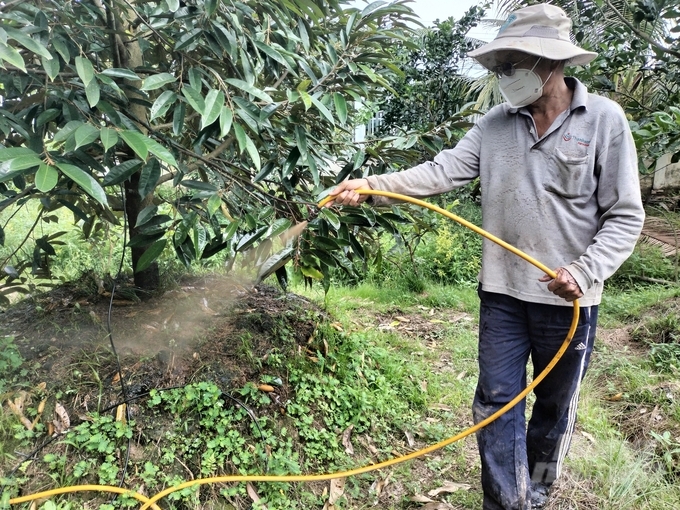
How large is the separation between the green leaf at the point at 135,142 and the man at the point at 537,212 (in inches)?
28.4

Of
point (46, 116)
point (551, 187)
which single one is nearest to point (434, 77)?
point (551, 187)

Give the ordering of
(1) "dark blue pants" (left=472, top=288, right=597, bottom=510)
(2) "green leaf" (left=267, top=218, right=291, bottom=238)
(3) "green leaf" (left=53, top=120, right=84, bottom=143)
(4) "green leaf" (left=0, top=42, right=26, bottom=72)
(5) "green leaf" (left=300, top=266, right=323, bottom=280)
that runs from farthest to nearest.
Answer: (5) "green leaf" (left=300, top=266, right=323, bottom=280) < (2) "green leaf" (left=267, top=218, right=291, bottom=238) < (1) "dark blue pants" (left=472, top=288, right=597, bottom=510) < (3) "green leaf" (left=53, top=120, right=84, bottom=143) < (4) "green leaf" (left=0, top=42, right=26, bottom=72)

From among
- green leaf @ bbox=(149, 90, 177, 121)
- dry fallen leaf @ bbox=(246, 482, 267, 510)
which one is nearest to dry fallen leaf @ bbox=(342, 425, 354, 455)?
dry fallen leaf @ bbox=(246, 482, 267, 510)

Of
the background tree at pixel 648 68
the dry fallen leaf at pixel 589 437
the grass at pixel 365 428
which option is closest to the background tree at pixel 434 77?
the background tree at pixel 648 68

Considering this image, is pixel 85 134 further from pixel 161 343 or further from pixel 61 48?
pixel 161 343

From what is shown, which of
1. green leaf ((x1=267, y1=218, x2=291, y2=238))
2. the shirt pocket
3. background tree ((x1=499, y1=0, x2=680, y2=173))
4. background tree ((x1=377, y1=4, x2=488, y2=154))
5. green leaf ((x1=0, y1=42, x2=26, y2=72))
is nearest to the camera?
green leaf ((x1=0, y1=42, x2=26, y2=72))

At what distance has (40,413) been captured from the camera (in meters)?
2.04

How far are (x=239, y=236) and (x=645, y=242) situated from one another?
16.9ft

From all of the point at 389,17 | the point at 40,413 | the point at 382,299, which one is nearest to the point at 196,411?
the point at 40,413

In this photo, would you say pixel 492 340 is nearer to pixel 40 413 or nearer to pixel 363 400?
pixel 363 400

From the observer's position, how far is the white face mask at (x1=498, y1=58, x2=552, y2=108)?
1603 mm

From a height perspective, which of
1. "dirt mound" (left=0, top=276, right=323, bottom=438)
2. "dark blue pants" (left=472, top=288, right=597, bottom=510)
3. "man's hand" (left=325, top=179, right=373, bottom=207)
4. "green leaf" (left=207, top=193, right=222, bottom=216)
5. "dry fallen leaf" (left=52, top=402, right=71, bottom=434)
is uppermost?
"man's hand" (left=325, top=179, right=373, bottom=207)

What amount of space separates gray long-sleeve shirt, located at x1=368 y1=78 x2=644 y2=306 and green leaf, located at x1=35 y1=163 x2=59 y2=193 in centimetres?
105

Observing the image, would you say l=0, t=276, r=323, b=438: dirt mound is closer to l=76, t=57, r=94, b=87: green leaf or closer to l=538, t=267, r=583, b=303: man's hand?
l=76, t=57, r=94, b=87: green leaf
